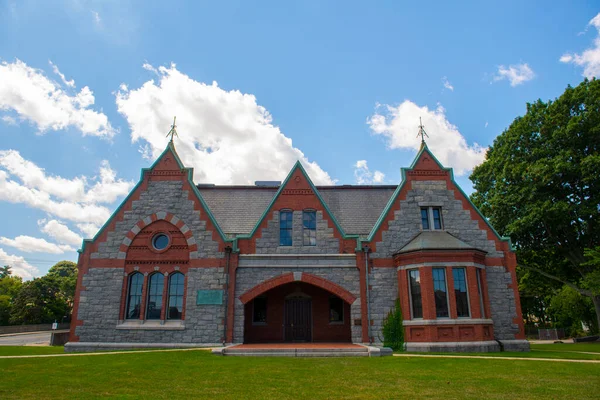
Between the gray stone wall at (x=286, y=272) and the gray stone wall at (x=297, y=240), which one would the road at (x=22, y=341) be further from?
the gray stone wall at (x=297, y=240)

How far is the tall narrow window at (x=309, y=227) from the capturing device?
20.8 m

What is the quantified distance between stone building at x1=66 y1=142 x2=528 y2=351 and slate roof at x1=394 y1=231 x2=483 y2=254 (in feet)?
0.31

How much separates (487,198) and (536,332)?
1036 inches

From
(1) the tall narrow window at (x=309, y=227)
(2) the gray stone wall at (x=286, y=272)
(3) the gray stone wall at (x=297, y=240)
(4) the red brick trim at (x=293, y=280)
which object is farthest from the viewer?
(1) the tall narrow window at (x=309, y=227)

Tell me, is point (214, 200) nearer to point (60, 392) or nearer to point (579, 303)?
point (60, 392)

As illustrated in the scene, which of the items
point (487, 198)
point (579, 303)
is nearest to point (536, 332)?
point (579, 303)

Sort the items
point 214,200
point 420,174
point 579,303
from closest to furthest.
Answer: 1. point 420,174
2. point 214,200
3. point 579,303

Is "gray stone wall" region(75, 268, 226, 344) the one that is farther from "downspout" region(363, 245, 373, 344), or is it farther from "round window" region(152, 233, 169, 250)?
"downspout" region(363, 245, 373, 344)

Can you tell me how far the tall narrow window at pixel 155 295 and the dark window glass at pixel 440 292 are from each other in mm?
13385

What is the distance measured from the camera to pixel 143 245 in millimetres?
20844

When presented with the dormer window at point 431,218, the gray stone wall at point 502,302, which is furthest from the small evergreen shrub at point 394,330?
the gray stone wall at point 502,302

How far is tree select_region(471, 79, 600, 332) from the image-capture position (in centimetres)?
2484

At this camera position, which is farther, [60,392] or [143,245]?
[143,245]

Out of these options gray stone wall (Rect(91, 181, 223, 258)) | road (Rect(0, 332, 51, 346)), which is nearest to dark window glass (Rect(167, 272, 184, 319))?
gray stone wall (Rect(91, 181, 223, 258))
